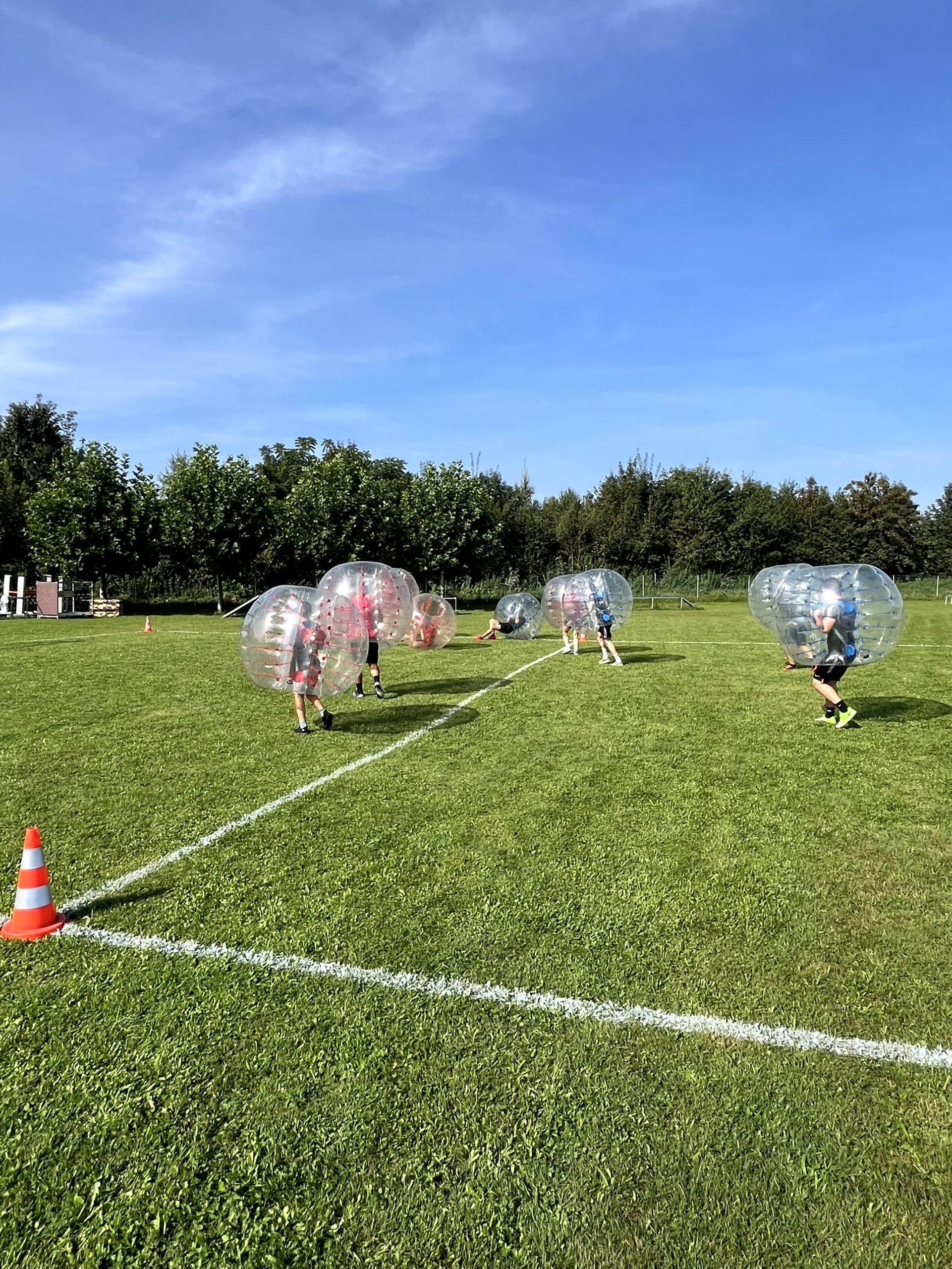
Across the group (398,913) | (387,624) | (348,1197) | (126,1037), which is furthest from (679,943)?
(387,624)

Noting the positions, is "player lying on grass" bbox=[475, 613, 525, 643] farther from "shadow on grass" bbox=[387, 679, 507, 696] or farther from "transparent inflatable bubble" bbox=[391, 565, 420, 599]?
"shadow on grass" bbox=[387, 679, 507, 696]

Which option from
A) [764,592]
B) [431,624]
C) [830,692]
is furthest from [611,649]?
[830,692]

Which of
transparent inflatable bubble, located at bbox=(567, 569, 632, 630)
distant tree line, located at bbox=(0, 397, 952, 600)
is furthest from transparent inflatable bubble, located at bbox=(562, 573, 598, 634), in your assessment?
distant tree line, located at bbox=(0, 397, 952, 600)

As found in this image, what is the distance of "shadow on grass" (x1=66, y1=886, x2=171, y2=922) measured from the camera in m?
4.57

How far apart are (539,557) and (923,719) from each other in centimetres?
5991

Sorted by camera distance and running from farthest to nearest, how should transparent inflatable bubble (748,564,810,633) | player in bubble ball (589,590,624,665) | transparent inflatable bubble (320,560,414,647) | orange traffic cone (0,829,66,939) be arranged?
player in bubble ball (589,590,624,665) < transparent inflatable bubble (320,560,414,647) < transparent inflatable bubble (748,564,810,633) < orange traffic cone (0,829,66,939)

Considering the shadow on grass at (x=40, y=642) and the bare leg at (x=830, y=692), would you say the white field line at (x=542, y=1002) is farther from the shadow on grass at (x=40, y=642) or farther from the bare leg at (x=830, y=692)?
the shadow on grass at (x=40, y=642)

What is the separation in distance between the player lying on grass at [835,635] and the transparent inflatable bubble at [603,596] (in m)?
6.29

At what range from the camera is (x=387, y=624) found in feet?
44.0

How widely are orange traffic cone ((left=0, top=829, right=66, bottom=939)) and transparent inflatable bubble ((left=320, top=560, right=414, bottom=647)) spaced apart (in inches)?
322

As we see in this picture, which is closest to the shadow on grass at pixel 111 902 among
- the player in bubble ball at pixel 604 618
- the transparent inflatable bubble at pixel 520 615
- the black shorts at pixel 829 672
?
the black shorts at pixel 829 672

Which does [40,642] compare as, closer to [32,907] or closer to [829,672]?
[32,907]

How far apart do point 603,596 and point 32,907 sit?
13.0 m

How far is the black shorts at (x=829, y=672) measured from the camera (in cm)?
962
